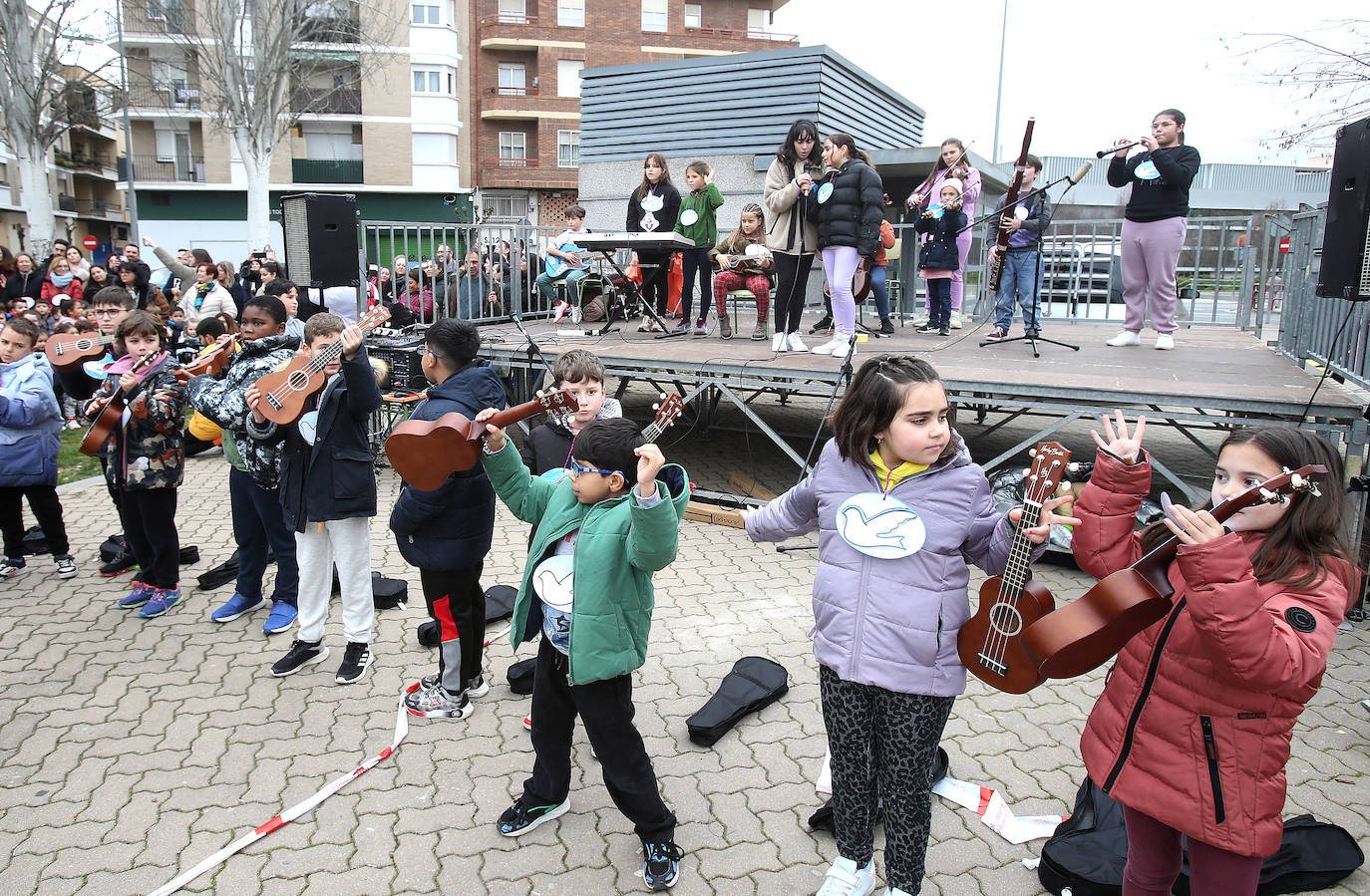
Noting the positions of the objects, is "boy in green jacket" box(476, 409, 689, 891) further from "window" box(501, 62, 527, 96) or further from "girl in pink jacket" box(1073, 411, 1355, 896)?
"window" box(501, 62, 527, 96)

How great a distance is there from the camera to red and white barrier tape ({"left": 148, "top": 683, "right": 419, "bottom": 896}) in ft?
9.46

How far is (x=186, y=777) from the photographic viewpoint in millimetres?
3525

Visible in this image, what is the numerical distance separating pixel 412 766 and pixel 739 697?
4.89 ft

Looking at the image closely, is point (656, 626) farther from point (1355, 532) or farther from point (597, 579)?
point (1355, 532)

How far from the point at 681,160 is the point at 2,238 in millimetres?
41857

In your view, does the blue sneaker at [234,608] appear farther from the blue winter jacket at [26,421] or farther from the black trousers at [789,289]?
the black trousers at [789,289]

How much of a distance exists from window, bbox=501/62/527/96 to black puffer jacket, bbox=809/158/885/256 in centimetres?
3715

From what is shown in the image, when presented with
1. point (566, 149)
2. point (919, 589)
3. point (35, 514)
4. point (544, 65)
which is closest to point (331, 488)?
point (919, 589)

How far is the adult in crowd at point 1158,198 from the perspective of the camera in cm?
671

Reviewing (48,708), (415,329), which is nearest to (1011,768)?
(48,708)

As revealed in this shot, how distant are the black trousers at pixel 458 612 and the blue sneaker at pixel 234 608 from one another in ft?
6.12

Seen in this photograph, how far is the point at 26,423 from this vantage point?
5297 millimetres

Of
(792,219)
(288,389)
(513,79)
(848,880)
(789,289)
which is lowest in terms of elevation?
(848,880)

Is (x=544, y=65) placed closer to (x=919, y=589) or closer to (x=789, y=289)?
(x=789, y=289)
